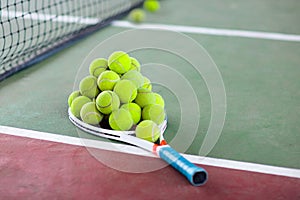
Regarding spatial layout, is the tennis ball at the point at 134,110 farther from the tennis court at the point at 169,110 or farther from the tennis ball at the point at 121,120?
the tennis court at the point at 169,110

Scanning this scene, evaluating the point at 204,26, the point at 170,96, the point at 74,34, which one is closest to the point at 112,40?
the point at 74,34

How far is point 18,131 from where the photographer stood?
215 cm

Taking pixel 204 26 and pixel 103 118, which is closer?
pixel 103 118

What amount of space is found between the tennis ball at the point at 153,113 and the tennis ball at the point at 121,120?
0.29 feet

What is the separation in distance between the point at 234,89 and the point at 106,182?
113cm

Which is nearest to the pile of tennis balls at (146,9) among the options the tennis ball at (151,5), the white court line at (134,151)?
the tennis ball at (151,5)

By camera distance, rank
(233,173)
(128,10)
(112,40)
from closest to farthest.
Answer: (233,173) → (112,40) → (128,10)

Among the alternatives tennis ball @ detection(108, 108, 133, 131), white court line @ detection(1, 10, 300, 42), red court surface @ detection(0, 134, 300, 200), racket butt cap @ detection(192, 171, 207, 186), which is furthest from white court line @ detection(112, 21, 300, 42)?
racket butt cap @ detection(192, 171, 207, 186)

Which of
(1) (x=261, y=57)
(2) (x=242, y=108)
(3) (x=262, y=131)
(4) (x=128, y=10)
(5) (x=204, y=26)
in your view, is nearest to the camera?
(3) (x=262, y=131)

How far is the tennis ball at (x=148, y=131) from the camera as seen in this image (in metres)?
2.00

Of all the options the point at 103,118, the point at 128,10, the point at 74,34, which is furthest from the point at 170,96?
the point at 128,10

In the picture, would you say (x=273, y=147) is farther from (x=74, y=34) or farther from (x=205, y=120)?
(x=74, y=34)

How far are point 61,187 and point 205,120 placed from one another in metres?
0.80

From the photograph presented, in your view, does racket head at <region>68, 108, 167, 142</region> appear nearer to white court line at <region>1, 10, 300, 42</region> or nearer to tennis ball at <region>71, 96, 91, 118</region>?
tennis ball at <region>71, 96, 91, 118</region>
